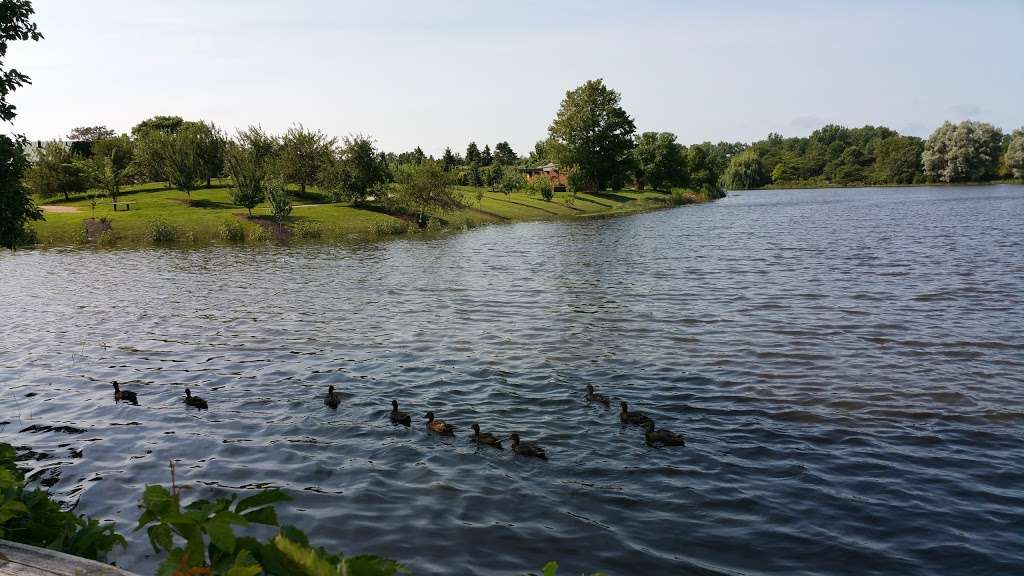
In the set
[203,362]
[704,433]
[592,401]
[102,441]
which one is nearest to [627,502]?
[704,433]

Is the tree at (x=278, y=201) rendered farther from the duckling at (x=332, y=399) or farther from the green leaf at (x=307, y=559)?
the green leaf at (x=307, y=559)

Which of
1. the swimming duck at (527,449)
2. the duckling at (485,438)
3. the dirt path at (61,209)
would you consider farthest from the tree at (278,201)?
the swimming duck at (527,449)

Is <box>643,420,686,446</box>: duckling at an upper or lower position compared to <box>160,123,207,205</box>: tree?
lower

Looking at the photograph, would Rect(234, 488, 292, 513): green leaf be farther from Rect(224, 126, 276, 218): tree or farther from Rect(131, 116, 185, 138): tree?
Answer: Rect(131, 116, 185, 138): tree

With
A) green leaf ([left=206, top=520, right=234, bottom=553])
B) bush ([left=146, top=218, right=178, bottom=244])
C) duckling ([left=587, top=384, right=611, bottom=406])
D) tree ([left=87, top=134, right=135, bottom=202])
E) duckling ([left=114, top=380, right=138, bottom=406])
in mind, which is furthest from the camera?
tree ([left=87, top=134, right=135, bottom=202])

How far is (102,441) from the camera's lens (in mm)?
14523

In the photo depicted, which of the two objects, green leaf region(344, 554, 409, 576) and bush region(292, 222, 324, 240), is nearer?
green leaf region(344, 554, 409, 576)

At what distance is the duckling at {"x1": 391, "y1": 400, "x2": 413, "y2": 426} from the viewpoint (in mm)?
15117

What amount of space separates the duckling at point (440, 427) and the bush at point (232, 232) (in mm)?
51633

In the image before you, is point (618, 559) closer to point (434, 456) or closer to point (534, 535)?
point (534, 535)

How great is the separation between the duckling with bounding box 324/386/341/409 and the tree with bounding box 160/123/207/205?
66821mm

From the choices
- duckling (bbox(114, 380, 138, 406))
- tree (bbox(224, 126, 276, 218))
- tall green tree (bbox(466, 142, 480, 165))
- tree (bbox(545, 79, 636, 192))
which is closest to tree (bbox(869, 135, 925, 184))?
tree (bbox(545, 79, 636, 192))

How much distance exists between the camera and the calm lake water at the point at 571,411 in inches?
416

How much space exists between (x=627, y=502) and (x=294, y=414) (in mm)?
8376
